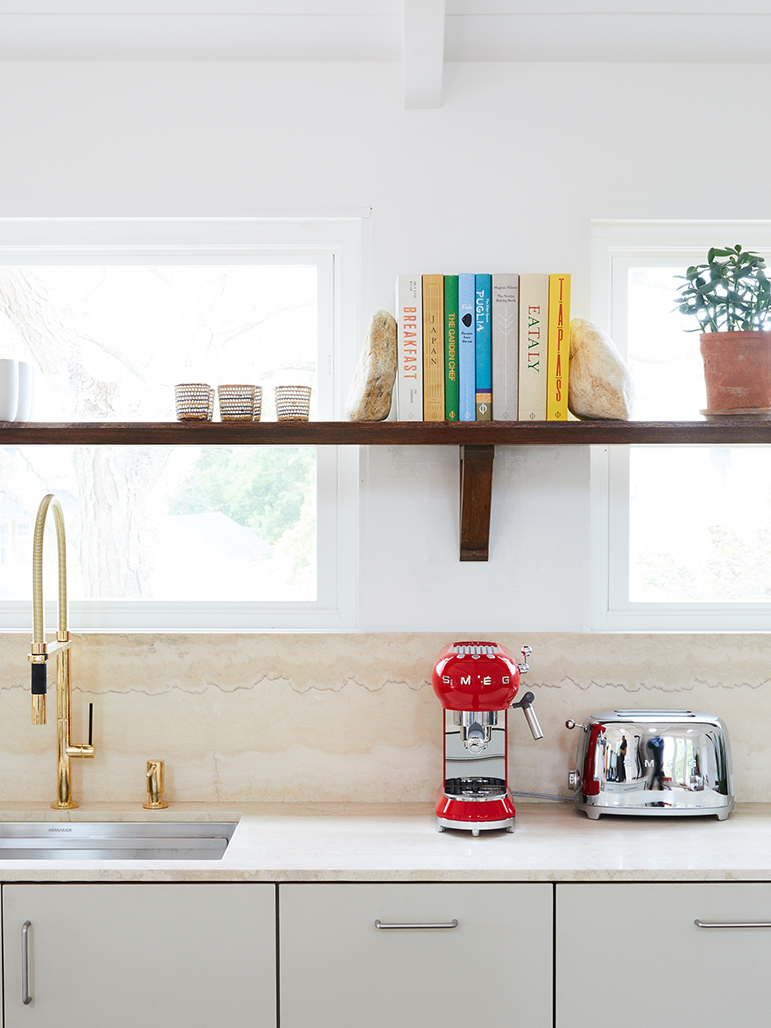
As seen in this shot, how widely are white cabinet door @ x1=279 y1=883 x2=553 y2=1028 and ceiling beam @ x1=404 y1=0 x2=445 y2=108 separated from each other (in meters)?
1.68

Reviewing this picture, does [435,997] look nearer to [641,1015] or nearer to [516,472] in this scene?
[641,1015]

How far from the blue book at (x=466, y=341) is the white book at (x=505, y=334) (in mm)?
44

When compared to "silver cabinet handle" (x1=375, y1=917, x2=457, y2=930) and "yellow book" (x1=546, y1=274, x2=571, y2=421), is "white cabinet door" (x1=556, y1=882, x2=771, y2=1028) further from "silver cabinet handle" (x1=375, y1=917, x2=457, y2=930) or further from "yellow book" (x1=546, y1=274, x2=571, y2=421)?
"yellow book" (x1=546, y1=274, x2=571, y2=421)

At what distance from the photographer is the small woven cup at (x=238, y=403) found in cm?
177

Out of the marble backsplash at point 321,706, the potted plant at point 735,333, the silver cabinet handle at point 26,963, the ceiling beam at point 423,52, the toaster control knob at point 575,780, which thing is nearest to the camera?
the silver cabinet handle at point 26,963

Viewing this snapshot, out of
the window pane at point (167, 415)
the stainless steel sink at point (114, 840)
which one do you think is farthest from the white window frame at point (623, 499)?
the stainless steel sink at point (114, 840)

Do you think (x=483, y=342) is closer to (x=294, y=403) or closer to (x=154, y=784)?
(x=294, y=403)

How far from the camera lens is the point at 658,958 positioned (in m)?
1.55

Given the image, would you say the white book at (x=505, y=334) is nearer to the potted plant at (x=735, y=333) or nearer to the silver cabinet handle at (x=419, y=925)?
the potted plant at (x=735, y=333)

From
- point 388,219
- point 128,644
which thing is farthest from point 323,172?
point 128,644

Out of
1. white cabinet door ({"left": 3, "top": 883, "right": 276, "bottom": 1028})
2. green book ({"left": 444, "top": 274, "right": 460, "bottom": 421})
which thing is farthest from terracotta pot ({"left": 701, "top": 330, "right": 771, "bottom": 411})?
white cabinet door ({"left": 3, "top": 883, "right": 276, "bottom": 1028})

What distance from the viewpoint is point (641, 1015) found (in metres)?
1.55

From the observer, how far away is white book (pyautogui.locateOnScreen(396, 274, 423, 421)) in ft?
5.75

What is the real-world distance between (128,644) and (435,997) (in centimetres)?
102
